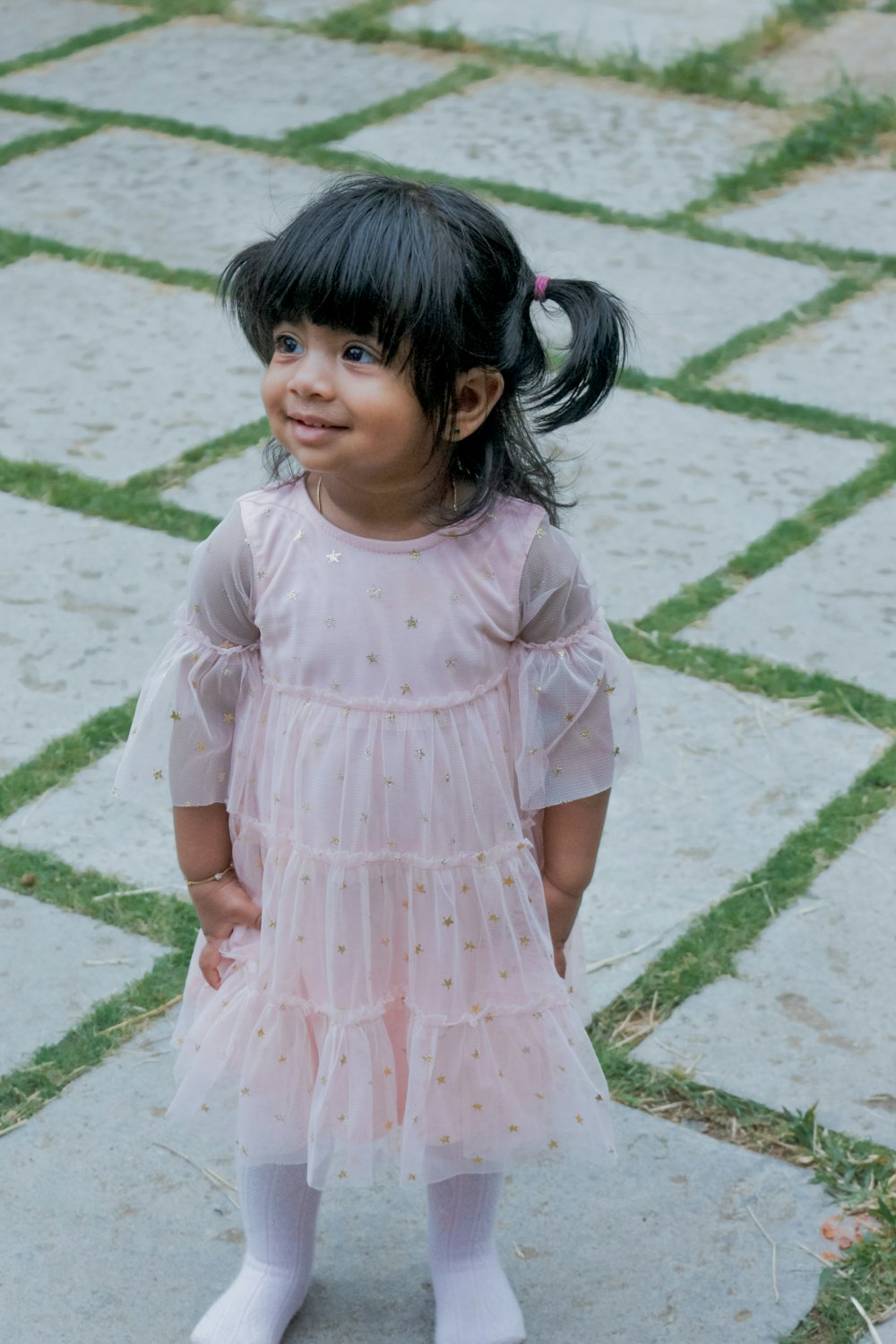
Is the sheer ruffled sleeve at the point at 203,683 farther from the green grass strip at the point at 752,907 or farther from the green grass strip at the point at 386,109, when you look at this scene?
the green grass strip at the point at 386,109

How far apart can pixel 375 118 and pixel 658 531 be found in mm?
2569

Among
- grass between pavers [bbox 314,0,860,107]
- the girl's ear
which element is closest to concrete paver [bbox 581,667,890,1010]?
the girl's ear

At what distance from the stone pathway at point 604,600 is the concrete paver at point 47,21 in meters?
0.04

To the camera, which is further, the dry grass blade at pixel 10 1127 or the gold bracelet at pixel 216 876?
the dry grass blade at pixel 10 1127

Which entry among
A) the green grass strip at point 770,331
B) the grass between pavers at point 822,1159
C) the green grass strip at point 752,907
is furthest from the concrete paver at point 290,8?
the grass between pavers at point 822,1159

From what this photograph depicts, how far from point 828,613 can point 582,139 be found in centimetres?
273

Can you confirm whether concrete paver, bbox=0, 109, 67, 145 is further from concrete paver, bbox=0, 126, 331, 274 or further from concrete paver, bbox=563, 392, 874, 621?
concrete paver, bbox=563, 392, 874, 621

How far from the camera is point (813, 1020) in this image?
88.4 inches

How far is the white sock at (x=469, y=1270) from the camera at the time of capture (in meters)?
1.81

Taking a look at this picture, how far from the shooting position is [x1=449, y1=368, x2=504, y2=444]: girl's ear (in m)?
1.57

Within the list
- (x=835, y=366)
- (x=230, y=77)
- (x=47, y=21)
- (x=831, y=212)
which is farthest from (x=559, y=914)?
(x=47, y=21)

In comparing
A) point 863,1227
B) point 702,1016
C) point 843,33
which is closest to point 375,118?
point 843,33

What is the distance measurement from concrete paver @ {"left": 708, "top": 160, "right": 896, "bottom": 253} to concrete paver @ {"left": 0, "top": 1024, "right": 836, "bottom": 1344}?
10.3 ft

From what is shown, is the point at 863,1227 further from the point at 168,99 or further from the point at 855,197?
the point at 168,99
